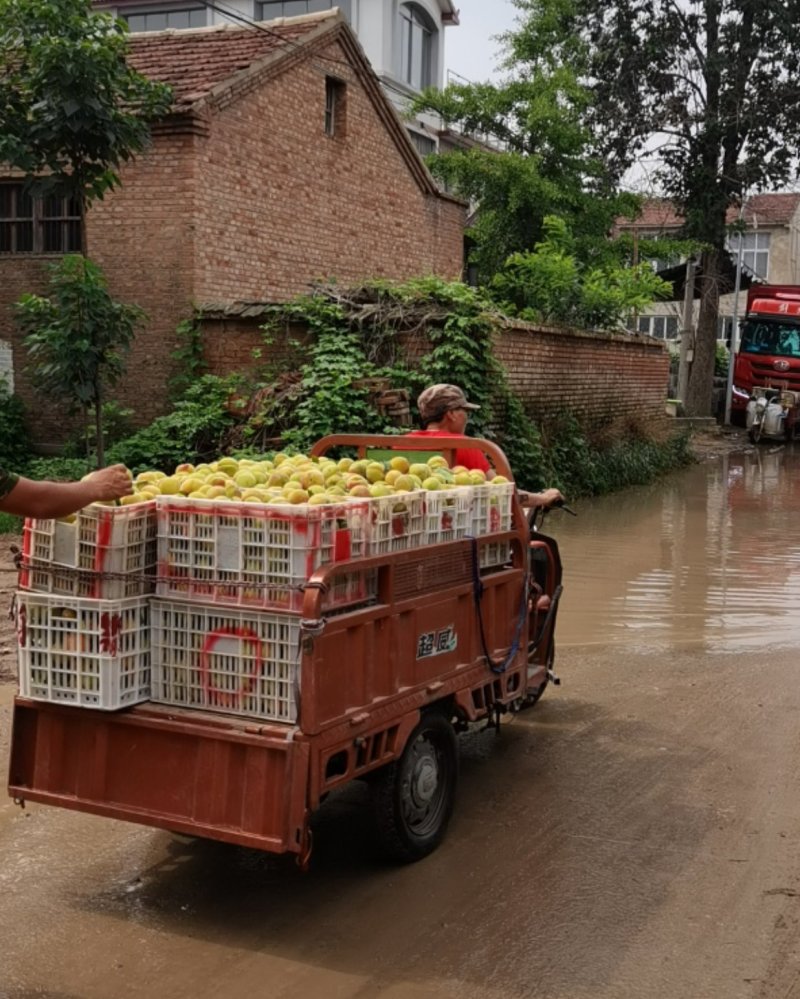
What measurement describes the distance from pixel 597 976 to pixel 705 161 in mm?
30865

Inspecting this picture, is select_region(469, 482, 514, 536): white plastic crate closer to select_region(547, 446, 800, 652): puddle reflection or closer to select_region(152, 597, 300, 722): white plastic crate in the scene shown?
select_region(152, 597, 300, 722): white plastic crate

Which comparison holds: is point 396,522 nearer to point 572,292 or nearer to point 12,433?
point 12,433

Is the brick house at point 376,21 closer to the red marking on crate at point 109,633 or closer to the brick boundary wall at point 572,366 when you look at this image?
the brick boundary wall at point 572,366

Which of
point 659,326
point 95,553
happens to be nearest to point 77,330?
point 95,553

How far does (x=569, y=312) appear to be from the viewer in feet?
64.0

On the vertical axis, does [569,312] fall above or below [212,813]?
above

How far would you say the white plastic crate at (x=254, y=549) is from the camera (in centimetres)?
411

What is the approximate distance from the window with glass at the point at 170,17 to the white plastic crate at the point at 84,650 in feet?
121

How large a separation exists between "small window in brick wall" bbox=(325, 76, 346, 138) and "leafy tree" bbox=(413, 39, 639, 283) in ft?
22.3

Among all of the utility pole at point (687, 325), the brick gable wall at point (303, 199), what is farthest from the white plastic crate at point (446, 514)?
the utility pole at point (687, 325)

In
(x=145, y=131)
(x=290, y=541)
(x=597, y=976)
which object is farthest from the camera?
(x=145, y=131)

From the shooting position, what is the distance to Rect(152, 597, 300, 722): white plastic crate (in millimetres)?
4094

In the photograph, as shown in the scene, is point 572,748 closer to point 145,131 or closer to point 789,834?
point 789,834

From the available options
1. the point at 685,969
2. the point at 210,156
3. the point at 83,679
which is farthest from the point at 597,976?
the point at 210,156
